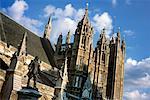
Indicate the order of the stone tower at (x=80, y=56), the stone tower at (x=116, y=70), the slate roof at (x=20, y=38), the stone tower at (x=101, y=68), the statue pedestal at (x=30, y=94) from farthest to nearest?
the stone tower at (x=116, y=70), the stone tower at (x=101, y=68), the stone tower at (x=80, y=56), the slate roof at (x=20, y=38), the statue pedestal at (x=30, y=94)

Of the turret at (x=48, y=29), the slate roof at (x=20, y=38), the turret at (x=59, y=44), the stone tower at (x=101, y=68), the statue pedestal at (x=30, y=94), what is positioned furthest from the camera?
the turret at (x=48, y=29)

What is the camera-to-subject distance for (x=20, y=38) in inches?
1342

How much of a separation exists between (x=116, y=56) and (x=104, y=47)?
5261 millimetres

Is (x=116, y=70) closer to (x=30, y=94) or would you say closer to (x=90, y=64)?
(x=90, y=64)

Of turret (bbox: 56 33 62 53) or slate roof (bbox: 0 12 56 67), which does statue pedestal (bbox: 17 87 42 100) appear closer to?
slate roof (bbox: 0 12 56 67)

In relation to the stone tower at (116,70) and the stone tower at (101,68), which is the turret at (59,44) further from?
the stone tower at (116,70)

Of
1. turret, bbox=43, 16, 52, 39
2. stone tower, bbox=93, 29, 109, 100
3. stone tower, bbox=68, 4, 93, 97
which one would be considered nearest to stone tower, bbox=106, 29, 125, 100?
stone tower, bbox=93, 29, 109, 100

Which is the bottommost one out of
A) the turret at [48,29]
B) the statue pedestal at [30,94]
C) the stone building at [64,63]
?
the statue pedestal at [30,94]

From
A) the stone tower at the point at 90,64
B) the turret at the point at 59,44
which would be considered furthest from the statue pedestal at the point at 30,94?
the turret at the point at 59,44

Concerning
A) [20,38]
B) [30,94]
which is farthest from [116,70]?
[30,94]

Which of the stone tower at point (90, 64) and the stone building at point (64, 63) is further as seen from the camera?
the stone tower at point (90, 64)

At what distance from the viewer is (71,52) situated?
41156 mm

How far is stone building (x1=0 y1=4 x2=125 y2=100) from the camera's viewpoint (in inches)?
925

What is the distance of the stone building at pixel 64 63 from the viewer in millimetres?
23500
